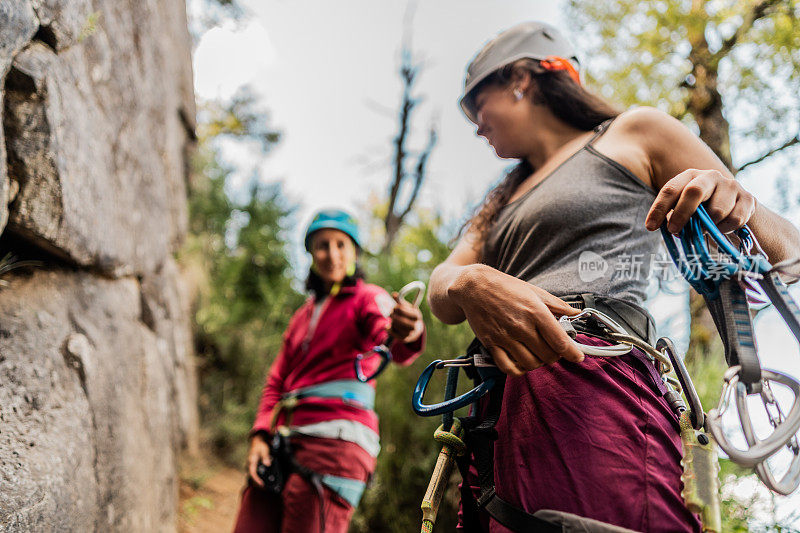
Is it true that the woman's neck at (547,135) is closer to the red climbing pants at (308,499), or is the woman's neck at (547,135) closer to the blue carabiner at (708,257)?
the blue carabiner at (708,257)

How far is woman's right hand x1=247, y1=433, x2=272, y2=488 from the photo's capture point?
2.53 metres

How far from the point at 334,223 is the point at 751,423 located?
248 centimetres

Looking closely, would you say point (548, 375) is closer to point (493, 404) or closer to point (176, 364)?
point (493, 404)

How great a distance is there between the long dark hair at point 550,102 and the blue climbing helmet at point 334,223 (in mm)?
1646

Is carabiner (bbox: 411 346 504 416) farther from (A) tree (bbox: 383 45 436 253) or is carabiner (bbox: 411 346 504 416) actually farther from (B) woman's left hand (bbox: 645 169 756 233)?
(A) tree (bbox: 383 45 436 253)

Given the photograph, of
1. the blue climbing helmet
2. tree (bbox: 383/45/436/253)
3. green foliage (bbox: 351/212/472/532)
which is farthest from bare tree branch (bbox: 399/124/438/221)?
the blue climbing helmet

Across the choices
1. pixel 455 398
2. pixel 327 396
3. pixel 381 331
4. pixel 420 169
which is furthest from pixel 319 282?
pixel 420 169

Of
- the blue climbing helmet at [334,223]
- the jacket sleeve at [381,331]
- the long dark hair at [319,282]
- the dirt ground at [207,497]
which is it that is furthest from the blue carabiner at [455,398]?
the dirt ground at [207,497]

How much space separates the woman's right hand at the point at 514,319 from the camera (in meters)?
0.89

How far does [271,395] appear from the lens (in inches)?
113

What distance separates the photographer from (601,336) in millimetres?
1021

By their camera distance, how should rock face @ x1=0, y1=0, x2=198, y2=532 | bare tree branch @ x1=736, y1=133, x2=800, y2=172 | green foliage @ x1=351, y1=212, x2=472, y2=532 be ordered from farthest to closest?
bare tree branch @ x1=736, y1=133, x2=800, y2=172, green foliage @ x1=351, y1=212, x2=472, y2=532, rock face @ x1=0, y1=0, x2=198, y2=532

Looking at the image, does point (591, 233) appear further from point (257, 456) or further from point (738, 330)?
point (257, 456)

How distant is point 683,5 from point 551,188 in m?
8.48
